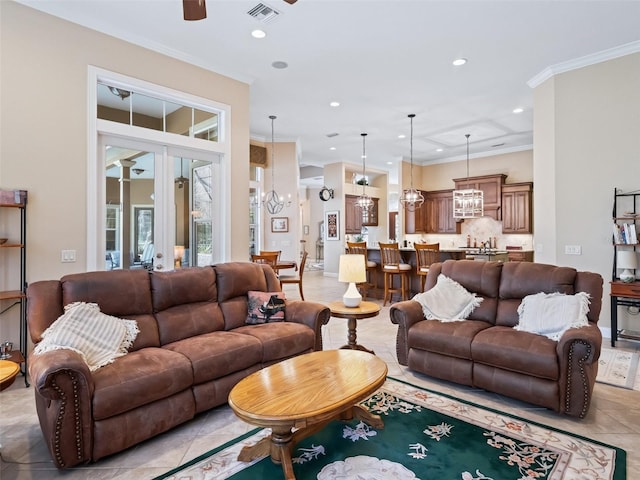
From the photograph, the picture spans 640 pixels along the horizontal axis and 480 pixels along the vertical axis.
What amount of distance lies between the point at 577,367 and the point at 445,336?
95 centimetres

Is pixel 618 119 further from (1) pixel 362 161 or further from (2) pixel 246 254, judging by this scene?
(1) pixel 362 161

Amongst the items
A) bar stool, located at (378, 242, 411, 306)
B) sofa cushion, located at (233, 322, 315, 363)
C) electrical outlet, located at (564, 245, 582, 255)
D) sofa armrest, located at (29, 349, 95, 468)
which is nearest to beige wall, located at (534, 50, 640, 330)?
electrical outlet, located at (564, 245, 582, 255)

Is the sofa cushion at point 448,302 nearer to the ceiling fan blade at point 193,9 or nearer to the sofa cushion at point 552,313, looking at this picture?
the sofa cushion at point 552,313

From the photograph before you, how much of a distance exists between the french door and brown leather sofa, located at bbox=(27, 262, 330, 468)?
46.2 inches

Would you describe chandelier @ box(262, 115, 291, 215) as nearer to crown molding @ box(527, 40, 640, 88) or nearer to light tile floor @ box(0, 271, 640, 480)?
crown molding @ box(527, 40, 640, 88)

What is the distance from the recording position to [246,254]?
200 inches

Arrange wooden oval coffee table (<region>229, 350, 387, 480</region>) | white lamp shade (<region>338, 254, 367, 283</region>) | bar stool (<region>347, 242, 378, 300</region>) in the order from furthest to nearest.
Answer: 1. bar stool (<region>347, 242, 378, 300</region>)
2. white lamp shade (<region>338, 254, 367, 283</region>)
3. wooden oval coffee table (<region>229, 350, 387, 480</region>)

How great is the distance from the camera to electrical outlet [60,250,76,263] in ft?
11.6

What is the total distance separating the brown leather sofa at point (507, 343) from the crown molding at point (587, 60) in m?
3.04

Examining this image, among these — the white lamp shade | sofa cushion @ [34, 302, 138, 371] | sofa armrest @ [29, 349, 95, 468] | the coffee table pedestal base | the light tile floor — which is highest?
the white lamp shade

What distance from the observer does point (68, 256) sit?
359 centimetres

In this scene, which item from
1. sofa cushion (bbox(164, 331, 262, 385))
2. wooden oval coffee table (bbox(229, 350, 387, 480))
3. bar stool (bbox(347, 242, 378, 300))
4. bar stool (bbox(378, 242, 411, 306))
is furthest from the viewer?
bar stool (bbox(347, 242, 378, 300))

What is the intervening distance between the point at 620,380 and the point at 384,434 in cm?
250

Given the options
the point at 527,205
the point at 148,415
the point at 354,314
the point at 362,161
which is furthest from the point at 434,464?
the point at 362,161
